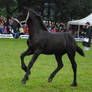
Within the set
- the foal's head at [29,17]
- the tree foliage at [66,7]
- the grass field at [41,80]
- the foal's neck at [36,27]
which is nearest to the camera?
the grass field at [41,80]

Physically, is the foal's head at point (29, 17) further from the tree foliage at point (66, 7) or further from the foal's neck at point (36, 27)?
the tree foliage at point (66, 7)

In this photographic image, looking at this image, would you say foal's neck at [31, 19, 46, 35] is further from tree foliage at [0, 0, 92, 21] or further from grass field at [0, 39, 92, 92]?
tree foliage at [0, 0, 92, 21]

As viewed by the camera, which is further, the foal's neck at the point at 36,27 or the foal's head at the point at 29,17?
the foal's neck at the point at 36,27

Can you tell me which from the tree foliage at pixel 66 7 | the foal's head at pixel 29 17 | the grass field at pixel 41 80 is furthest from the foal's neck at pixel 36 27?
the tree foliage at pixel 66 7

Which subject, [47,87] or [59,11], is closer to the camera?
[47,87]

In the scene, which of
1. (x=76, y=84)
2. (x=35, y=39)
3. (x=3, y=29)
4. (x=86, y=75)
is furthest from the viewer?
(x=3, y=29)

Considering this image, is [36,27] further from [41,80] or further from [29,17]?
[41,80]

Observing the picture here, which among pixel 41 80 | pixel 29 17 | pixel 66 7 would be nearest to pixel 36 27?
pixel 29 17

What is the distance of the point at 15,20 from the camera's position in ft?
29.7

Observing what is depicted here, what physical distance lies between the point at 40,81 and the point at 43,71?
6.97ft

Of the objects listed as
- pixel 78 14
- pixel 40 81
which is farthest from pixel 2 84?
pixel 78 14

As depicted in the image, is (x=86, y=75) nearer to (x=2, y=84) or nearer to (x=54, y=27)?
(x=2, y=84)

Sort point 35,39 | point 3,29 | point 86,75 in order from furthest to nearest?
point 3,29
point 86,75
point 35,39

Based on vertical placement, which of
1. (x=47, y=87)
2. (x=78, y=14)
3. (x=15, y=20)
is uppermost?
(x=15, y=20)
